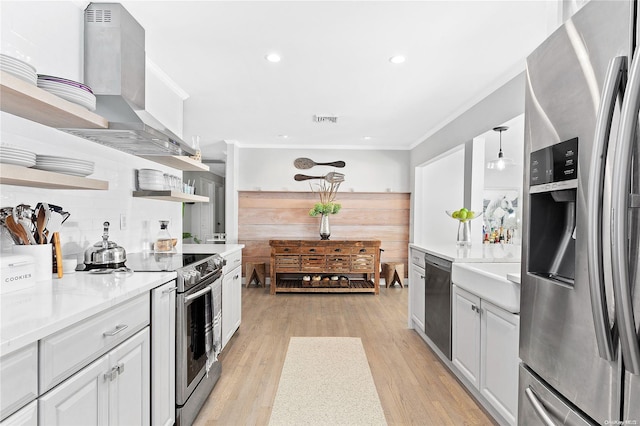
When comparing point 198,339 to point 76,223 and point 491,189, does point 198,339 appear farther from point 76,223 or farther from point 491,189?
point 491,189

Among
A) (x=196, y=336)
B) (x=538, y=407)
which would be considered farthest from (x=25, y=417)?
(x=538, y=407)

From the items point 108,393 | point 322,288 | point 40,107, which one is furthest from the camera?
point 322,288

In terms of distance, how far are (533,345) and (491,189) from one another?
5419mm

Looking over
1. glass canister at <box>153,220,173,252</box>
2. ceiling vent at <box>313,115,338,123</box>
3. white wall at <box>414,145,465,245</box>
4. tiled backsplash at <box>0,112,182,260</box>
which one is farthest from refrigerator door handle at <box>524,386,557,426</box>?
white wall at <box>414,145,465,245</box>

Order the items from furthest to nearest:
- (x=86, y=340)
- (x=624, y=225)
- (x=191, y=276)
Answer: (x=191, y=276) < (x=86, y=340) < (x=624, y=225)

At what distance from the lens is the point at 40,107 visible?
4.75ft

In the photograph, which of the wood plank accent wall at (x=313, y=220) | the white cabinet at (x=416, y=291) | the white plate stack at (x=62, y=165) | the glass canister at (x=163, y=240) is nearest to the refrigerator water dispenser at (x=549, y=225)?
the white plate stack at (x=62, y=165)

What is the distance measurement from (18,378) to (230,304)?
7.30 feet

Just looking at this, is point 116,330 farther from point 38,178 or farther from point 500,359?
point 500,359

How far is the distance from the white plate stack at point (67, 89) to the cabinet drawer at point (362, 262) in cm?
431

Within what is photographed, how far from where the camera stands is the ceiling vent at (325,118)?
425 cm

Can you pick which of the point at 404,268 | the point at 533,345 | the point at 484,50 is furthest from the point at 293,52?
the point at 404,268

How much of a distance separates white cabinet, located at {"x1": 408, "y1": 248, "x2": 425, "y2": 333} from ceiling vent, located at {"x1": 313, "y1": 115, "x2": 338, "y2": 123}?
1900mm

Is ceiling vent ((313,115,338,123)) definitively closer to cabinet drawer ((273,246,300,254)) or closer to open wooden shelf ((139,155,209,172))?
open wooden shelf ((139,155,209,172))
